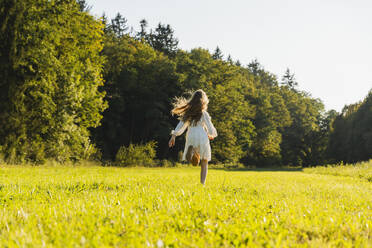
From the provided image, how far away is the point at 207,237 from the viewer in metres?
2.89

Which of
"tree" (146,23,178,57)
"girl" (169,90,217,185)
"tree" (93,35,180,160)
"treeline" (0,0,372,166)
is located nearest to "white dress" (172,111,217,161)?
"girl" (169,90,217,185)

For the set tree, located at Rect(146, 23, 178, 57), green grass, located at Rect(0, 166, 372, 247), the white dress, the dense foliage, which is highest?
tree, located at Rect(146, 23, 178, 57)

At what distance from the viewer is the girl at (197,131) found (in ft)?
25.5

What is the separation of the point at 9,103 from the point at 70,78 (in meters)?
4.45

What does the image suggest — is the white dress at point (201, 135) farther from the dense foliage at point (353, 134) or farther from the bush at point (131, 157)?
the dense foliage at point (353, 134)

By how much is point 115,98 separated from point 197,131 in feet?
112

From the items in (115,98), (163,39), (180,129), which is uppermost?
(163,39)

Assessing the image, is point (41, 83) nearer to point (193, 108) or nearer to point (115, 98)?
point (193, 108)

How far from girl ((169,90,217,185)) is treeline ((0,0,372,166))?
49.6 feet

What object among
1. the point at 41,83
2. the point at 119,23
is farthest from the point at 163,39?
the point at 41,83

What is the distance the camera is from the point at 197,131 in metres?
7.92

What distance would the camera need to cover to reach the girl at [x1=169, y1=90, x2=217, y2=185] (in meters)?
7.78

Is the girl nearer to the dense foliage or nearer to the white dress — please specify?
the white dress

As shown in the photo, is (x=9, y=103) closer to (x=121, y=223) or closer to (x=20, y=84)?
(x=20, y=84)
